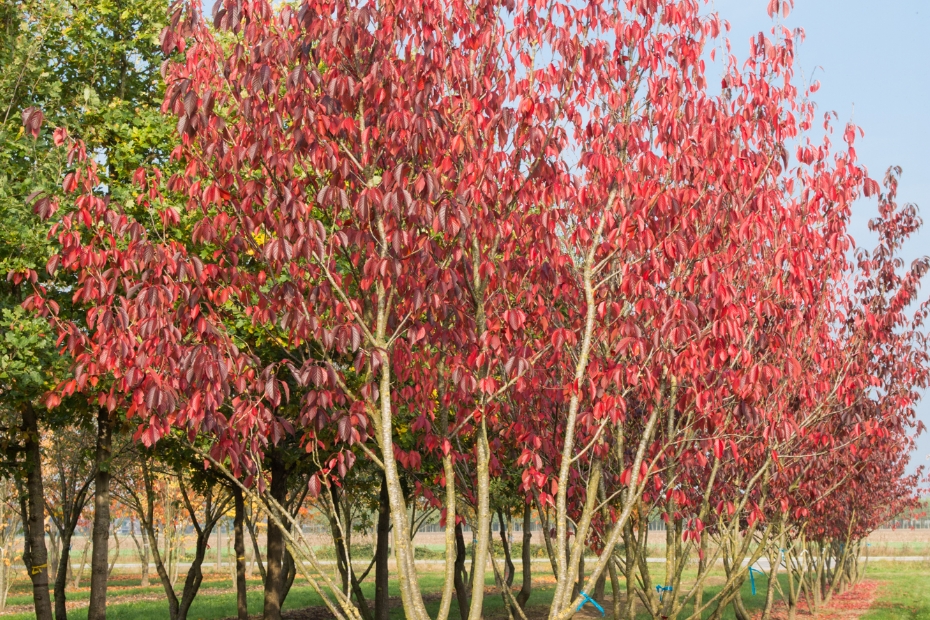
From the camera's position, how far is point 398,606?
26766 mm

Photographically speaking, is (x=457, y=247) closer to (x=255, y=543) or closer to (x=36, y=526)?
(x=36, y=526)

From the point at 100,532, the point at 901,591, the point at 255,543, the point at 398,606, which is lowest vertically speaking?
the point at 901,591

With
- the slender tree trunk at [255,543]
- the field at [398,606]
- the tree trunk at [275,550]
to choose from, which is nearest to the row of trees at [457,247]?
the tree trunk at [275,550]

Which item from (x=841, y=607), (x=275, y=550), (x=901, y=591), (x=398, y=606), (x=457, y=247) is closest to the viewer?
(x=457, y=247)

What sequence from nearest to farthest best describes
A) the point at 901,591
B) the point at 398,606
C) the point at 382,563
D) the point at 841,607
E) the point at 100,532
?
the point at 100,532 → the point at 382,563 → the point at 841,607 → the point at 398,606 → the point at 901,591

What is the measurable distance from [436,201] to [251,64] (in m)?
1.49

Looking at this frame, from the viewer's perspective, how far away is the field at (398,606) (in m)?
23.4

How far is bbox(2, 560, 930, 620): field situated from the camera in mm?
23359

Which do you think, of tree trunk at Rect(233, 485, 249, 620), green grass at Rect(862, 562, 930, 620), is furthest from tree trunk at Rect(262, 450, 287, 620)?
green grass at Rect(862, 562, 930, 620)

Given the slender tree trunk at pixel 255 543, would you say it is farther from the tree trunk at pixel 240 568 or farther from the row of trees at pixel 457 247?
the row of trees at pixel 457 247

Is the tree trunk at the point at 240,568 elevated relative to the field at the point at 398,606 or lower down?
elevated

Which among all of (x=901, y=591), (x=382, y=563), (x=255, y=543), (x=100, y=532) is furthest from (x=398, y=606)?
(x=901, y=591)

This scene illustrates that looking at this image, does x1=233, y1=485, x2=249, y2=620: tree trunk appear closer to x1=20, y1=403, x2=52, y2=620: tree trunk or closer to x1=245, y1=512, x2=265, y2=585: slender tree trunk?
x1=245, y1=512, x2=265, y2=585: slender tree trunk

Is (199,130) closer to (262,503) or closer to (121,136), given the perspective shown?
(262,503)
